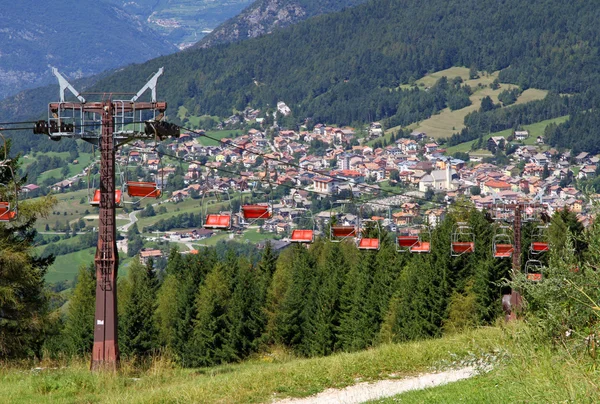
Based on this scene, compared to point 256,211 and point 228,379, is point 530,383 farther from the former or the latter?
point 256,211

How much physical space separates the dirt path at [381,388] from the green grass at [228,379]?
200mm

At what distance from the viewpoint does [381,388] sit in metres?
12.1

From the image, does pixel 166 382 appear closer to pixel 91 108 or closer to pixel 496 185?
pixel 91 108

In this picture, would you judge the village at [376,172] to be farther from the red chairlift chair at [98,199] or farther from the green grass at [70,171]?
the red chairlift chair at [98,199]

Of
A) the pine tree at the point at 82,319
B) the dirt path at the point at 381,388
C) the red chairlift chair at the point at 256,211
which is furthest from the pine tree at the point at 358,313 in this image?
the dirt path at the point at 381,388

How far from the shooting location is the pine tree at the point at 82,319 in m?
33.9

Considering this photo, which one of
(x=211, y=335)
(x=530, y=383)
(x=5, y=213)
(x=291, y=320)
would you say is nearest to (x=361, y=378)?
(x=530, y=383)

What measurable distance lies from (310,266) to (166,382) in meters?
33.1

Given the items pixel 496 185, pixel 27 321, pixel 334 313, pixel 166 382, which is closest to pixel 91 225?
pixel 496 185

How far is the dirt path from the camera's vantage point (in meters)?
11.5

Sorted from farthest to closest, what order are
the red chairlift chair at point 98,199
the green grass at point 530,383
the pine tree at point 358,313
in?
the pine tree at point 358,313, the red chairlift chair at point 98,199, the green grass at point 530,383

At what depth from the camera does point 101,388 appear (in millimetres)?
12352

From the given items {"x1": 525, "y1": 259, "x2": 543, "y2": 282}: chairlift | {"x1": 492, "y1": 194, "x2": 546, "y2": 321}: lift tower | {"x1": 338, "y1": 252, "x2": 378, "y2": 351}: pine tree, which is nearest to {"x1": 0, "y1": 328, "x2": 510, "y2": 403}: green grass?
{"x1": 525, "y1": 259, "x2": 543, "y2": 282}: chairlift

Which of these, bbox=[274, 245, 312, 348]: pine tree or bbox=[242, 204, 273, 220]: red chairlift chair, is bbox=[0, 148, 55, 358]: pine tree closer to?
bbox=[242, 204, 273, 220]: red chairlift chair
